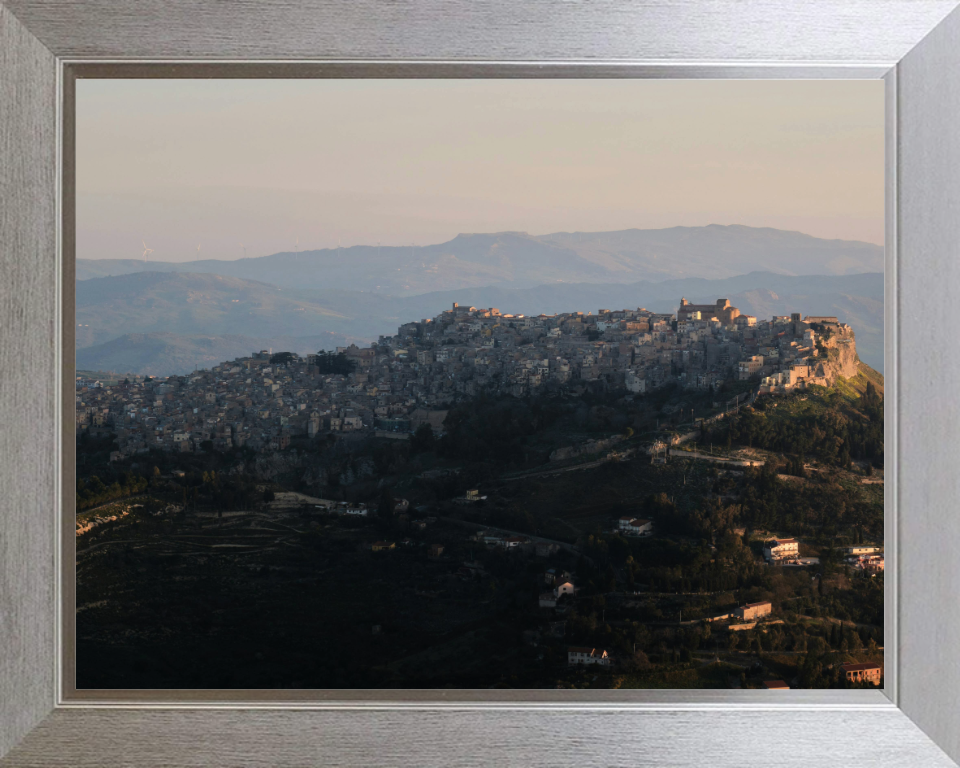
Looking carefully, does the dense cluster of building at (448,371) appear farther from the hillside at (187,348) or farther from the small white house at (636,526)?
the small white house at (636,526)

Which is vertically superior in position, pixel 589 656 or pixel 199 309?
pixel 199 309

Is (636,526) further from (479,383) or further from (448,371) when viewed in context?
(448,371)

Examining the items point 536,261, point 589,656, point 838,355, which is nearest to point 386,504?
point 589,656

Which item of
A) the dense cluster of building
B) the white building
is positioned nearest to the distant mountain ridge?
the dense cluster of building

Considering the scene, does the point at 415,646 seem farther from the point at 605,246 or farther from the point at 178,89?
the point at 178,89

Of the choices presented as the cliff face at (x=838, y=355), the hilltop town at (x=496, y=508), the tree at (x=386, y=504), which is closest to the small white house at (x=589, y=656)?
the hilltop town at (x=496, y=508)

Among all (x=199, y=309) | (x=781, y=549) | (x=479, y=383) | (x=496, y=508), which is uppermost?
(x=199, y=309)

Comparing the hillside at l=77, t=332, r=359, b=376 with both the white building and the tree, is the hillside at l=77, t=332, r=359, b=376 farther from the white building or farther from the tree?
the white building
